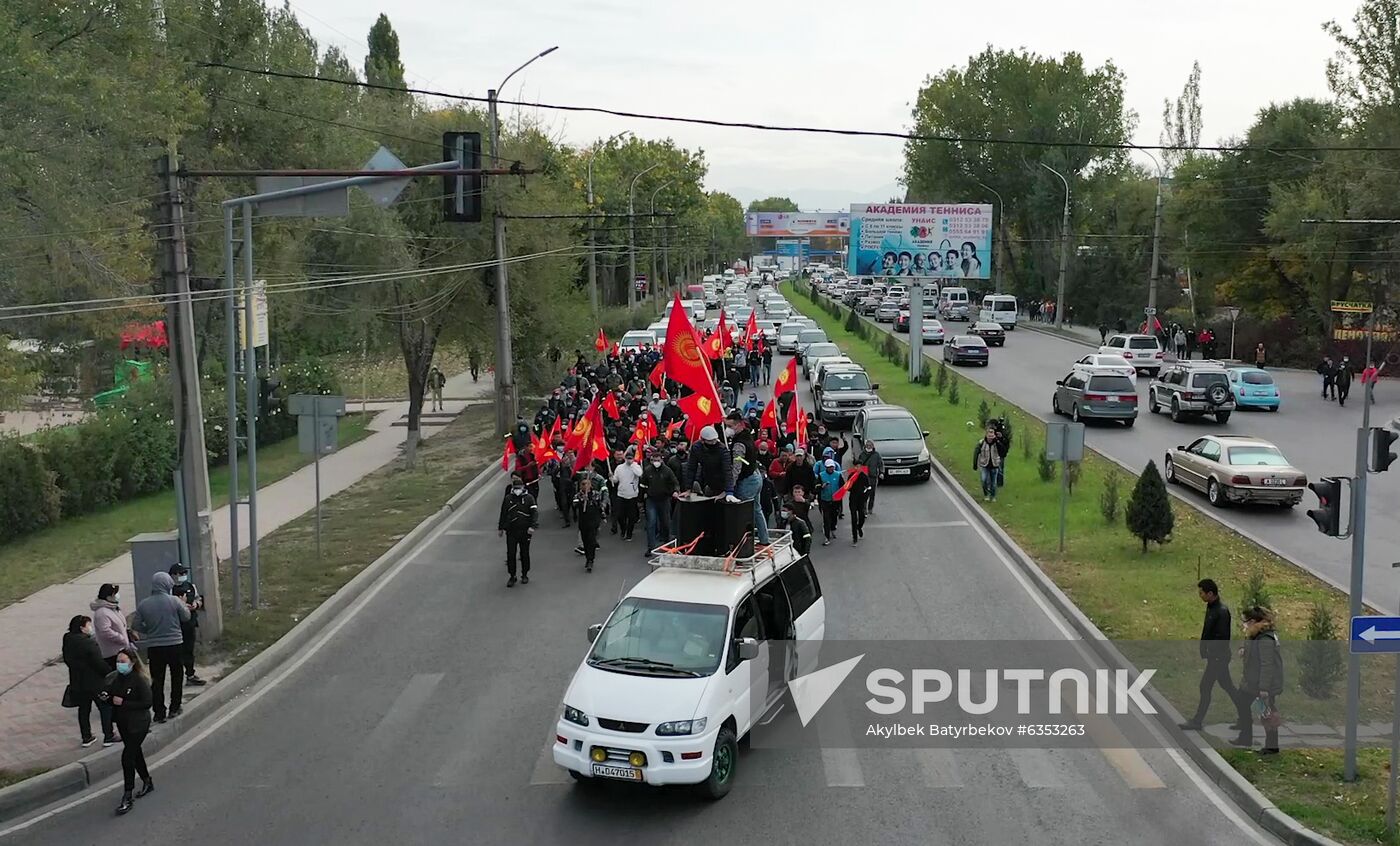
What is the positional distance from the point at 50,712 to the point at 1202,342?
160ft

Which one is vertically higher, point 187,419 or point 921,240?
point 921,240

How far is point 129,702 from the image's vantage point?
1034 cm

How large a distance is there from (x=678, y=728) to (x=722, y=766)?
2.32 ft

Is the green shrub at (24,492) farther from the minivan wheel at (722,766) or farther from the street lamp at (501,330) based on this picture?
the minivan wheel at (722,766)

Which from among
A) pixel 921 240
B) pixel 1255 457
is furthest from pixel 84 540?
pixel 921 240

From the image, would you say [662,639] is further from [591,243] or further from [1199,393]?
[591,243]

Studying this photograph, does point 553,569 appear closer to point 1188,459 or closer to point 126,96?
point 126,96

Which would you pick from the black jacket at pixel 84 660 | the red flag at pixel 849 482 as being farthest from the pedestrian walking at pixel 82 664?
the red flag at pixel 849 482

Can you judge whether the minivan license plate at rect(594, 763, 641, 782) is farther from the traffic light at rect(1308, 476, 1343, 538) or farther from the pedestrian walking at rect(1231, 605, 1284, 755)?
the traffic light at rect(1308, 476, 1343, 538)

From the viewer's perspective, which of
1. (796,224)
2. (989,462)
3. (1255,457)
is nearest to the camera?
(1255,457)

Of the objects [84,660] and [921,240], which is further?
[921,240]

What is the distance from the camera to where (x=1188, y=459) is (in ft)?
80.4

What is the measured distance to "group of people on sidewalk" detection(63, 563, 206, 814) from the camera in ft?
34.0

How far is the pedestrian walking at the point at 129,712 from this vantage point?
10.3m
